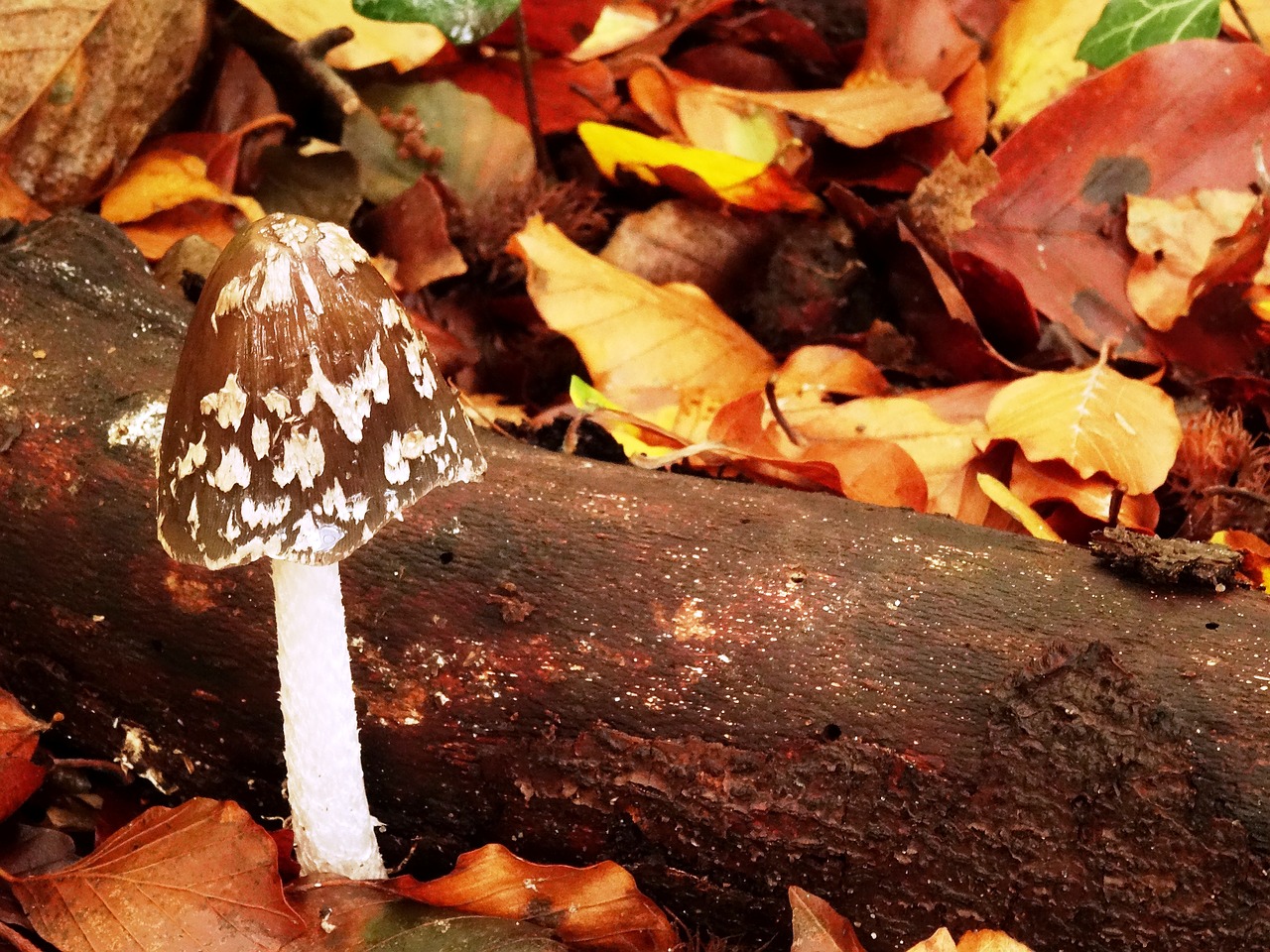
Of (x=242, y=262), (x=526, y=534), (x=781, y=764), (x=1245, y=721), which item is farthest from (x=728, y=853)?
(x=242, y=262)

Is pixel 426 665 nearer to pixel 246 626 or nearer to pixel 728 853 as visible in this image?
pixel 246 626

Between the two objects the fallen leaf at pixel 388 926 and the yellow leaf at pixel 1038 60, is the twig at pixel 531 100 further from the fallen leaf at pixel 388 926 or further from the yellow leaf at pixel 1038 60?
the fallen leaf at pixel 388 926

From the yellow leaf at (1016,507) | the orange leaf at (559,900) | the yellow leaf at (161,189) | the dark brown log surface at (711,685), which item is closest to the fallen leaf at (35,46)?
the yellow leaf at (161,189)

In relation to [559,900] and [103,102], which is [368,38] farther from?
[559,900]

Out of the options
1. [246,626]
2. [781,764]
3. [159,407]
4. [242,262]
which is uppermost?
[242,262]

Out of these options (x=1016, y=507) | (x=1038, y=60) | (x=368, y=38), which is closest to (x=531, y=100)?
(x=368, y=38)

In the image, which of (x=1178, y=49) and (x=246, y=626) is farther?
(x=1178, y=49)
